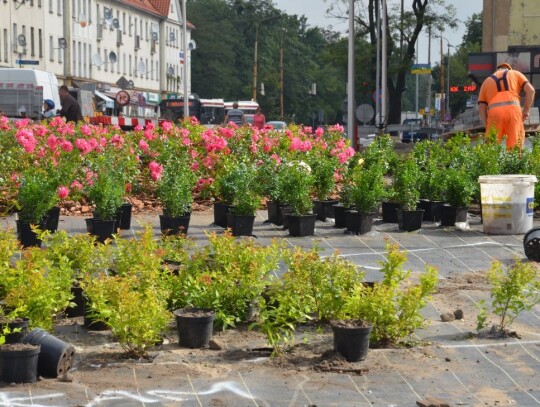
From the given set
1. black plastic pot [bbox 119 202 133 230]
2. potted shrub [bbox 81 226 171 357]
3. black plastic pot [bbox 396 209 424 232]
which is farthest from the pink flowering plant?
potted shrub [bbox 81 226 171 357]

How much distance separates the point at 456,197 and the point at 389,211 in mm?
825

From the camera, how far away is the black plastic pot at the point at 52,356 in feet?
25.0

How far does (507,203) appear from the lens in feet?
48.6

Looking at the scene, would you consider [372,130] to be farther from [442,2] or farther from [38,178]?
[38,178]

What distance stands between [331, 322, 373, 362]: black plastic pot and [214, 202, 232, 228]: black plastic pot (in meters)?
6.88

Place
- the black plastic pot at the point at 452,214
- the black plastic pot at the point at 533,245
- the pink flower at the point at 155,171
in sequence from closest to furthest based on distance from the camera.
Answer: the black plastic pot at the point at 533,245
the pink flower at the point at 155,171
the black plastic pot at the point at 452,214

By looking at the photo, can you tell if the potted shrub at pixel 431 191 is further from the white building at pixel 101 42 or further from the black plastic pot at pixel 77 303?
the white building at pixel 101 42

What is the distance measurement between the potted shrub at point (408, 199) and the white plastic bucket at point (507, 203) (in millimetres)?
774

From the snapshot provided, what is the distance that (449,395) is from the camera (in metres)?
7.57

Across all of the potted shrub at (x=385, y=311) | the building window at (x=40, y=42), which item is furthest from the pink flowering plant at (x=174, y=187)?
the building window at (x=40, y=42)

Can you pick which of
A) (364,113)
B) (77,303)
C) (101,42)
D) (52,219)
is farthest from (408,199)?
(101,42)

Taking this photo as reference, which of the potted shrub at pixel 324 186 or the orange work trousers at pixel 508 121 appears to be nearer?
the potted shrub at pixel 324 186

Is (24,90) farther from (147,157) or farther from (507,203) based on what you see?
(507,203)

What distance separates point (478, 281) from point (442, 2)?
4897 centimetres
